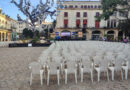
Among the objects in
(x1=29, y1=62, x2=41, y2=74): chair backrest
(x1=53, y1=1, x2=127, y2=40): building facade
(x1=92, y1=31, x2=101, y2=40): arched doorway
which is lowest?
(x1=29, y1=62, x2=41, y2=74): chair backrest

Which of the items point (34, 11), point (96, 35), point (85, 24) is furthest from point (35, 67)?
point (96, 35)

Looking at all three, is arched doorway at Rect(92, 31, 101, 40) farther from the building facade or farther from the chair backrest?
the chair backrest

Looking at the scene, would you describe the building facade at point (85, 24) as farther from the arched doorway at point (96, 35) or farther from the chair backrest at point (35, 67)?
the chair backrest at point (35, 67)

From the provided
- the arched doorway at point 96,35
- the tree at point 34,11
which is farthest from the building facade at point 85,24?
the tree at point 34,11

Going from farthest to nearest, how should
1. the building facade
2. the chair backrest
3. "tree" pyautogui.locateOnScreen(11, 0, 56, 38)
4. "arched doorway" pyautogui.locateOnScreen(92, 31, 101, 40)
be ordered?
"arched doorway" pyautogui.locateOnScreen(92, 31, 101, 40) → the building facade → "tree" pyautogui.locateOnScreen(11, 0, 56, 38) → the chair backrest

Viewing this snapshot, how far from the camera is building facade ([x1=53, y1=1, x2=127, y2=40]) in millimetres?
38581

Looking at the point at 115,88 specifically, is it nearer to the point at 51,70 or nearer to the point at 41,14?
the point at 51,70

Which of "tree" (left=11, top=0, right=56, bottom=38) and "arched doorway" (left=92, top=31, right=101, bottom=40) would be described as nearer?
"tree" (left=11, top=0, right=56, bottom=38)

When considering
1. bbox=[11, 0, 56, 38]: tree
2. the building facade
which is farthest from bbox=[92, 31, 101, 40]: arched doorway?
bbox=[11, 0, 56, 38]: tree

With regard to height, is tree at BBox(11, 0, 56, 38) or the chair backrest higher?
tree at BBox(11, 0, 56, 38)

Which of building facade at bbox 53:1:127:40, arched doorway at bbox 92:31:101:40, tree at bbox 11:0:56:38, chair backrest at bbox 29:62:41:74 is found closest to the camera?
chair backrest at bbox 29:62:41:74

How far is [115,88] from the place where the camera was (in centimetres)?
388

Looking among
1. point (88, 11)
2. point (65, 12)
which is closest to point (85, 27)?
point (88, 11)

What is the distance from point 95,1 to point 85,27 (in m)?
9.60
